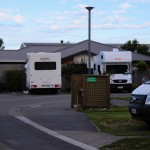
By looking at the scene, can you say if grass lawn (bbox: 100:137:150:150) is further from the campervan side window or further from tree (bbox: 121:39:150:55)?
tree (bbox: 121:39:150:55)

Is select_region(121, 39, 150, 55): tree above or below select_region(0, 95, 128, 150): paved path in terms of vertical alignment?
above

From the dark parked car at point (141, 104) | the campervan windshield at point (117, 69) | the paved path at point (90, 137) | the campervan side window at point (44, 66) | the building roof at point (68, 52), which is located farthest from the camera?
the building roof at point (68, 52)

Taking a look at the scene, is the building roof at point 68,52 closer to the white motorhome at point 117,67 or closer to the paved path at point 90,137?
the white motorhome at point 117,67

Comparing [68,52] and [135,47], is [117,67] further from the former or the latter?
[135,47]

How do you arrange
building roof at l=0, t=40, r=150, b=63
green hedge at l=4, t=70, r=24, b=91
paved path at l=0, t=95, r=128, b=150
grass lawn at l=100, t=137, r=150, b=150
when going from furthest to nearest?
1. building roof at l=0, t=40, r=150, b=63
2. green hedge at l=4, t=70, r=24, b=91
3. paved path at l=0, t=95, r=128, b=150
4. grass lawn at l=100, t=137, r=150, b=150

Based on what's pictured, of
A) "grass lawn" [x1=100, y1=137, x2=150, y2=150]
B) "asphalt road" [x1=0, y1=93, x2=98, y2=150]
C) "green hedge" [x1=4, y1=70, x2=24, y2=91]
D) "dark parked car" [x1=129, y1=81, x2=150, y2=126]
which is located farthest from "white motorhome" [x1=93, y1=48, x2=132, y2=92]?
"grass lawn" [x1=100, y1=137, x2=150, y2=150]

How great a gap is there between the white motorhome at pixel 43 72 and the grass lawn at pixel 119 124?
15.7m

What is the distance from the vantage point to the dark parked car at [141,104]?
13.4 meters

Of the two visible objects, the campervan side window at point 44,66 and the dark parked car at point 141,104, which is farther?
the campervan side window at point 44,66

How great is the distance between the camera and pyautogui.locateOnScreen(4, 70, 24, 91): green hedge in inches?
1572

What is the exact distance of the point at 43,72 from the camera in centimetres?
3569

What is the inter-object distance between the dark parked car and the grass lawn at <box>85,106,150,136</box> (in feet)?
1.59

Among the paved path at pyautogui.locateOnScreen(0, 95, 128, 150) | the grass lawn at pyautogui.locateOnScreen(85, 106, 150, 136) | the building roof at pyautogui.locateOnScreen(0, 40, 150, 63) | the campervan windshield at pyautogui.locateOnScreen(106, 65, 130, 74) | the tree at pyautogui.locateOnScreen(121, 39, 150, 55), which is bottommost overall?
the paved path at pyautogui.locateOnScreen(0, 95, 128, 150)

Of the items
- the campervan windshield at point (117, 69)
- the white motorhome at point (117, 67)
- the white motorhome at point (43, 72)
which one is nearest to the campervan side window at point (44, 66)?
the white motorhome at point (43, 72)
